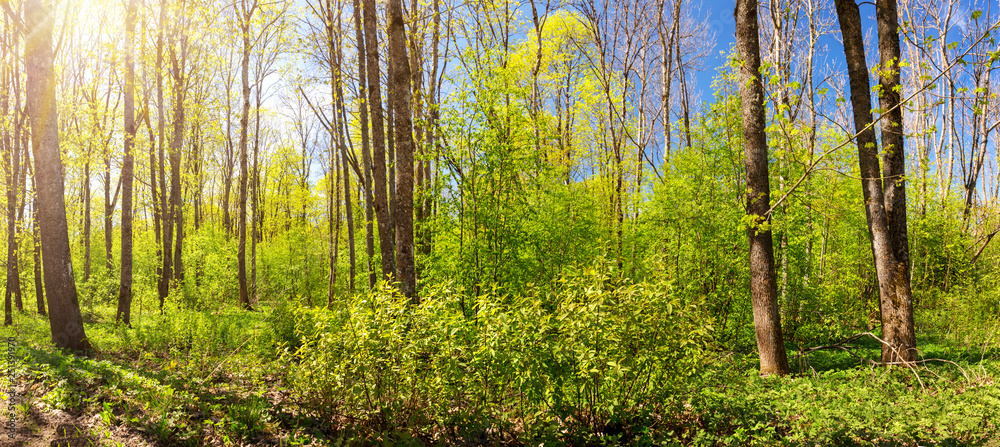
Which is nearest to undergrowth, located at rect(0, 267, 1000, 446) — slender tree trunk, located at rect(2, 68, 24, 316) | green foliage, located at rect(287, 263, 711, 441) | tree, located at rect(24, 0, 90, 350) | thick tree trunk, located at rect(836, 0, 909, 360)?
green foliage, located at rect(287, 263, 711, 441)

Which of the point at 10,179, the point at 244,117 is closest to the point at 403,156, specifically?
the point at 244,117

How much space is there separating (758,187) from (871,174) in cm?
174

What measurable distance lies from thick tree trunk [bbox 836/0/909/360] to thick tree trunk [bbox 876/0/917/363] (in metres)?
0.02

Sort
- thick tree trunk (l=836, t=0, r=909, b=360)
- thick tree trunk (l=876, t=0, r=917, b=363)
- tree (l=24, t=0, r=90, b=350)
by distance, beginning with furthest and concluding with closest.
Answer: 1. tree (l=24, t=0, r=90, b=350)
2. thick tree trunk (l=836, t=0, r=909, b=360)
3. thick tree trunk (l=876, t=0, r=917, b=363)

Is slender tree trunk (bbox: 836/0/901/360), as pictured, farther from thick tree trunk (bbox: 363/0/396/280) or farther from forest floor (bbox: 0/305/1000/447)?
thick tree trunk (bbox: 363/0/396/280)

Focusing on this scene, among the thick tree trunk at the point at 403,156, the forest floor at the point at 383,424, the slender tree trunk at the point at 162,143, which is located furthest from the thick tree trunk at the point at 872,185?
the slender tree trunk at the point at 162,143

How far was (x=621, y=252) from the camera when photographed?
11711mm

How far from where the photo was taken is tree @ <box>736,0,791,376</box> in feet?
20.0

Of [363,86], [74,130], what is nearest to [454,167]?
[363,86]

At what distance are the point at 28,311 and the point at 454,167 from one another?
53.2 ft

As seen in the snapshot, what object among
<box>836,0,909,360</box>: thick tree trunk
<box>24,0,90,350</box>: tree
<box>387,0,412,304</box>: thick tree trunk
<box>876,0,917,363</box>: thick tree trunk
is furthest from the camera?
<box>387,0,412,304</box>: thick tree trunk

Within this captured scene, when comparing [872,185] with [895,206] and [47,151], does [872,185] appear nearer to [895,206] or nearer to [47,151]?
[895,206]

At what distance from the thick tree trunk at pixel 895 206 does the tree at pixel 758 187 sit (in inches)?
59.8

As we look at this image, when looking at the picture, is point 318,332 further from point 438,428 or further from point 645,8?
point 645,8
